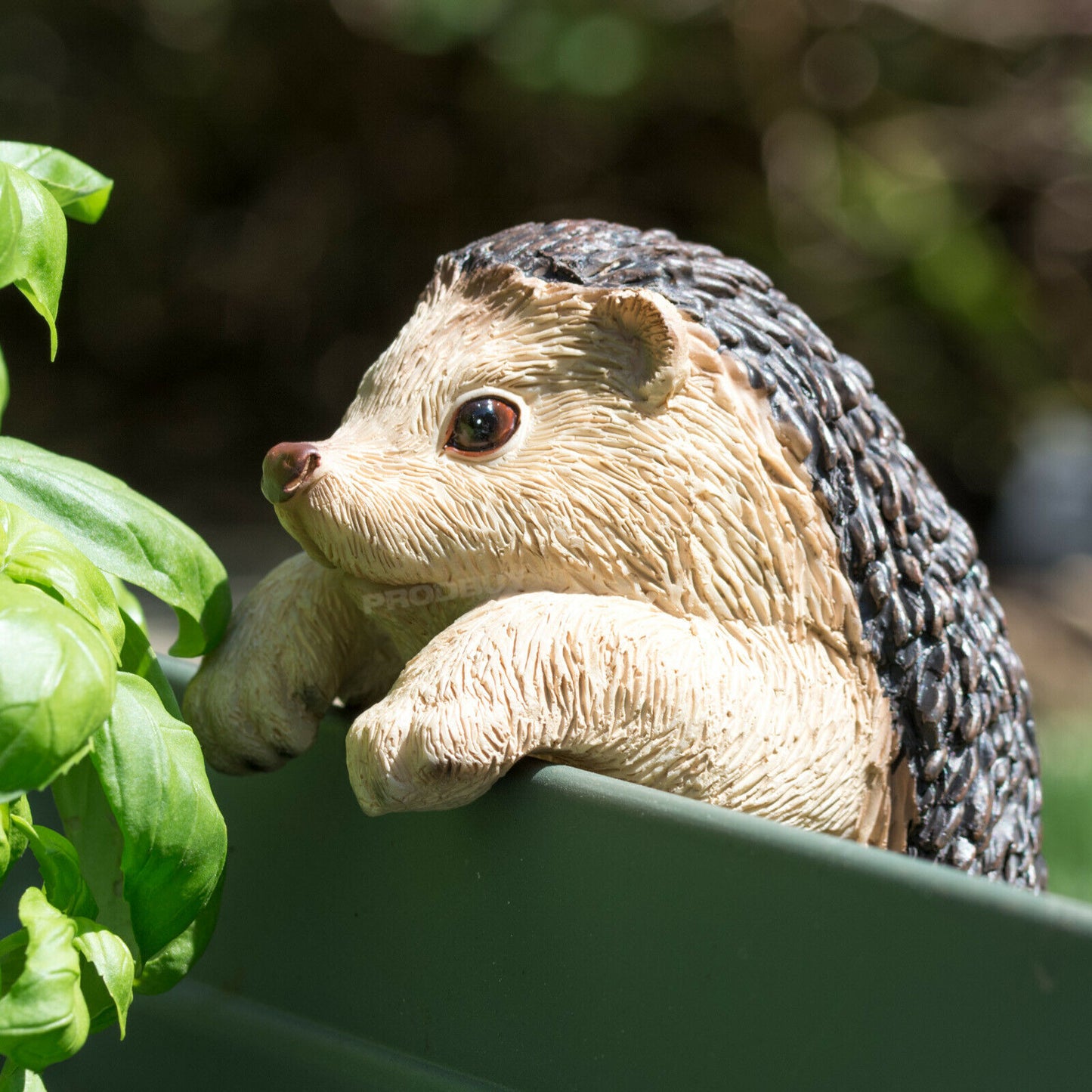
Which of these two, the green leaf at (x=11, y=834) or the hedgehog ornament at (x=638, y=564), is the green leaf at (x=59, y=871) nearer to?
the green leaf at (x=11, y=834)

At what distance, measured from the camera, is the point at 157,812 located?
0.63 m

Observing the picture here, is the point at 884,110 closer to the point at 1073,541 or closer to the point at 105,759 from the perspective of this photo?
the point at 1073,541

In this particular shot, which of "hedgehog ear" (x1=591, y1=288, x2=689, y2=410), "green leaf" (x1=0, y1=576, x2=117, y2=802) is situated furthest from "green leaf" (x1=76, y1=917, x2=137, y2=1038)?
"hedgehog ear" (x1=591, y1=288, x2=689, y2=410)

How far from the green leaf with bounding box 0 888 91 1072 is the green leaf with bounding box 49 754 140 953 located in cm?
18

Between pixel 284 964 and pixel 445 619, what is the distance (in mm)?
224

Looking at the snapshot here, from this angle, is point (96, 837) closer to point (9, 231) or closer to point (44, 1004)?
point (44, 1004)

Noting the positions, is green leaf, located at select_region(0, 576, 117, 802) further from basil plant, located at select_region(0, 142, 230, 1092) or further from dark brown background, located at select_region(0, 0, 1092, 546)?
dark brown background, located at select_region(0, 0, 1092, 546)

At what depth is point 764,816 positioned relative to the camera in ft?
2.42

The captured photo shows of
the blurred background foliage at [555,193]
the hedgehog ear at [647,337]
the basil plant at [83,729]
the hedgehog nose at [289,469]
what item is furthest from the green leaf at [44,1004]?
the blurred background foliage at [555,193]

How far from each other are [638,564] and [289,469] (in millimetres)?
194

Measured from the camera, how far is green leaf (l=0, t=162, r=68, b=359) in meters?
0.63

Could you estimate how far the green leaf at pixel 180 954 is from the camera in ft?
2.24

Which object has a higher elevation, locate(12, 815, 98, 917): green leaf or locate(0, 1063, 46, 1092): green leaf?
locate(12, 815, 98, 917): green leaf

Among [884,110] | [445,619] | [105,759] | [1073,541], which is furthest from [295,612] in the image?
[1073,541]
